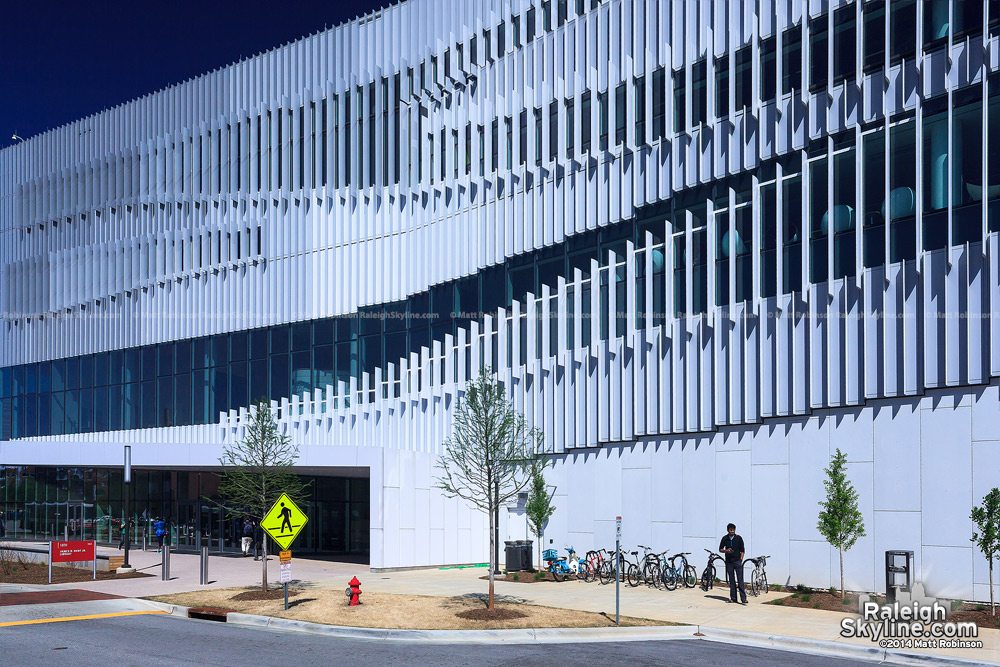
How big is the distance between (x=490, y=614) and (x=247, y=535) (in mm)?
22632

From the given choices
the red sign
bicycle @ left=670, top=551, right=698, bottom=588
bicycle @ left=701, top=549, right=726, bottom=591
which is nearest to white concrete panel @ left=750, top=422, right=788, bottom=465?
bicycle @ left=701, top=549, right=726, bottom=591

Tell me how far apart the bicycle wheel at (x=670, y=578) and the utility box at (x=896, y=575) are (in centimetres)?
577

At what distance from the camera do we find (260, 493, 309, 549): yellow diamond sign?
74.6 ft

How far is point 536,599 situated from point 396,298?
1735 cm

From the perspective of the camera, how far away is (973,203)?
22859mm

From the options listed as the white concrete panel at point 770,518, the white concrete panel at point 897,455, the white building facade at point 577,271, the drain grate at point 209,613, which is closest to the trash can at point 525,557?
the white building facade at point 577,271

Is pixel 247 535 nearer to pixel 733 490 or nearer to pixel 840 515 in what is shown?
pixel 733 490

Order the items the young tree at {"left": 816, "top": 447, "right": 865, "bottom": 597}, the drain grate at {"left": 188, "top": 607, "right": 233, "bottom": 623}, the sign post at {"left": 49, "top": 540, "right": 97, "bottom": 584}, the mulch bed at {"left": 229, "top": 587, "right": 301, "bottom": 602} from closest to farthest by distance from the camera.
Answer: the drain grate at {"left": 188, "top": 607, "right": 233, "bottom": 623} → the young tree at {"left": 816, "top": 447, "right": 865, "bottom": 597} → the mulch bed at {"left": 229, "top": 587, "right": 301, "bottom": 602} → the sign post at {"left": 49, "top": 540, "right": 97, "bottom": 584}

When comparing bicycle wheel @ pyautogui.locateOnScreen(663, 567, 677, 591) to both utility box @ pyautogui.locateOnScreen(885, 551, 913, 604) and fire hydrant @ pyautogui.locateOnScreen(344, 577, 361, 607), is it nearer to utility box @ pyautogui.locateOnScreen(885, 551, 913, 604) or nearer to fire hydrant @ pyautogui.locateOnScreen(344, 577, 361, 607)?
utility box @ pyautogui.locateOnScreen(885, 551, 913, 604)

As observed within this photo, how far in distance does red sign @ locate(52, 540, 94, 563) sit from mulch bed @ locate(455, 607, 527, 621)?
15.5 metres

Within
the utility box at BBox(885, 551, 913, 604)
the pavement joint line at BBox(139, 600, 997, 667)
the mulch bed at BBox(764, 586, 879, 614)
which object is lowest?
the mulch bed at BBox(764, 586, 879, 614)

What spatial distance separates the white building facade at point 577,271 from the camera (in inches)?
934

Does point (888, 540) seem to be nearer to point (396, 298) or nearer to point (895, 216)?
point (895, 216)

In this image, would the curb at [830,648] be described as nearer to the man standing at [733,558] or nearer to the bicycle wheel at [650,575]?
the man standing at [733,558]
